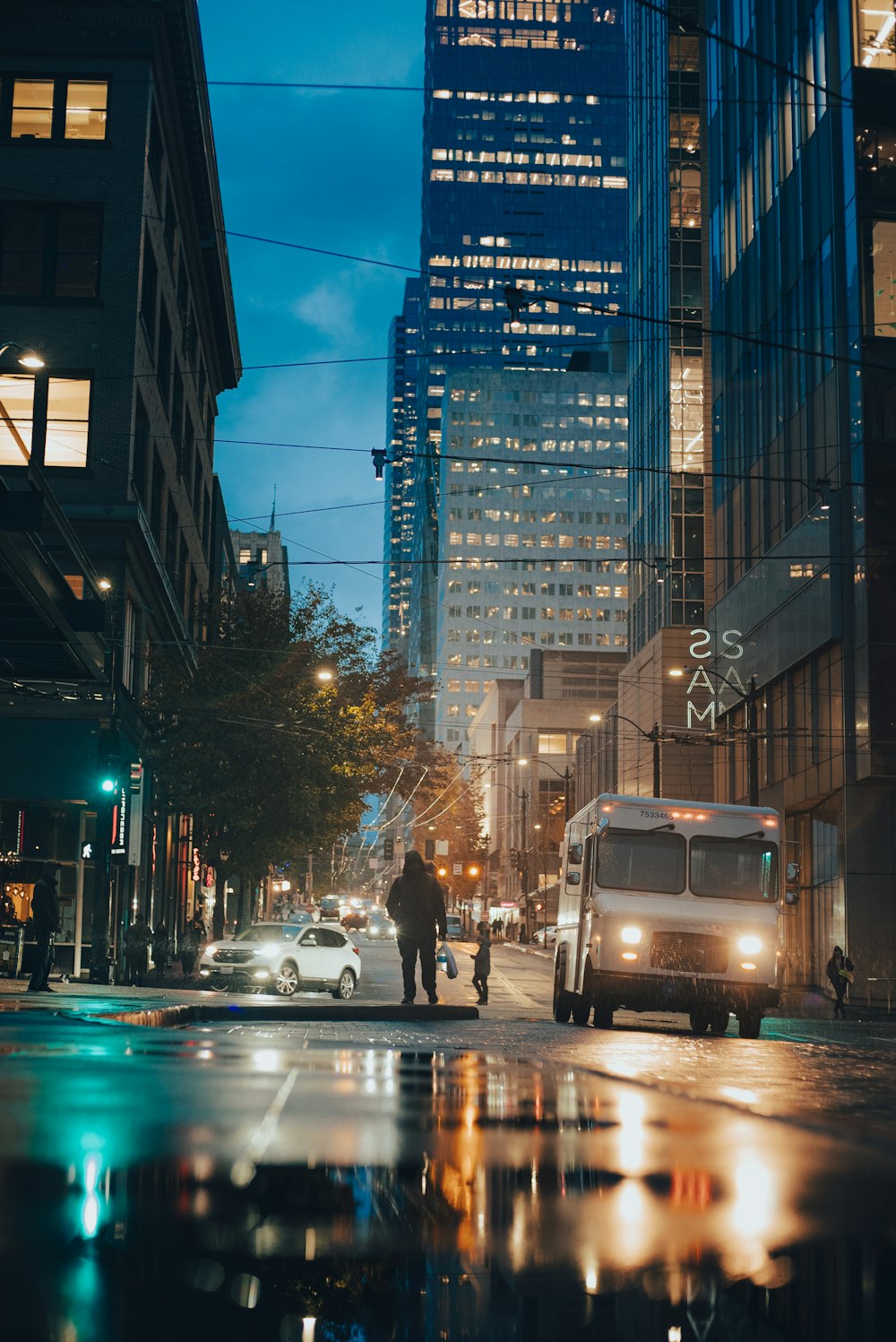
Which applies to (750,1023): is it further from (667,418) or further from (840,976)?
(667,418)

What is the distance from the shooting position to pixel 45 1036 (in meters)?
12.1

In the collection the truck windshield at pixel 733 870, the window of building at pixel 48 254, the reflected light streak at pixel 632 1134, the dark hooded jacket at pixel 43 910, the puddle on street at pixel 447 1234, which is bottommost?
the reflected light streak at pixel 632 1134

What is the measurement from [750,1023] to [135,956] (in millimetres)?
16136

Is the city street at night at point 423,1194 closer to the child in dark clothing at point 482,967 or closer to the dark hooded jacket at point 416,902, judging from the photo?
the dark hooded jacket at point 416,902

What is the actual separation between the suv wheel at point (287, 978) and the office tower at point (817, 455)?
14470 mm

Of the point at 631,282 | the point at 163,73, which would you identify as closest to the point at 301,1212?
the point at 163,73

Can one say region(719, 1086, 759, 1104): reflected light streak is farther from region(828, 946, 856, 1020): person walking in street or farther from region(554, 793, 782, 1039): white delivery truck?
region(828, 946, 856, 1020): person walking in street

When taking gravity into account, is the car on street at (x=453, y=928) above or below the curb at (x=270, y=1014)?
below

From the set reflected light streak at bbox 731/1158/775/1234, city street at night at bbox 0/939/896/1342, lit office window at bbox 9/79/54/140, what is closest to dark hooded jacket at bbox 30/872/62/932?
city street at night at bbox 0/939/896/1342

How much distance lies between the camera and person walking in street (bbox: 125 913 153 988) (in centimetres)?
3281

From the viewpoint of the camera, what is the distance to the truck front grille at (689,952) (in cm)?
2119

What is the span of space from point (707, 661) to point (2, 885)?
35.0 metres

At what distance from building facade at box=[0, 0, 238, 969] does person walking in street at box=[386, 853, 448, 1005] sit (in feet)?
40.7

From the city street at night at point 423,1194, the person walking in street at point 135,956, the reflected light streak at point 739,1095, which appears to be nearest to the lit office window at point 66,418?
the person walking in street at point 135,956
